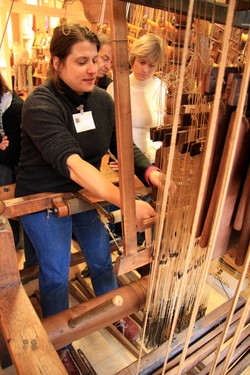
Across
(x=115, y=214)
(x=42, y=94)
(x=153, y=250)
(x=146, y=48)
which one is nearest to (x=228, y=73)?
(x=153, y=250)

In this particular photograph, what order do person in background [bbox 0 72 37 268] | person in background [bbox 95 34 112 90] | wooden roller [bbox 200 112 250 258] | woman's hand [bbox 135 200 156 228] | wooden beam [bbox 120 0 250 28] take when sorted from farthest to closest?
person in background [bbox 95 34 112 90] < person in background [bbox 0 72 37 268] < woman's hand [bbox 135 200 156 228] < wooden beam [bbox 120 0 250 28] < wooden roller [bbox 200 112 250 258]

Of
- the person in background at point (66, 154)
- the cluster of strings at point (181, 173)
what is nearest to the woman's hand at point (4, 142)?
the person in background at point (66, 154)

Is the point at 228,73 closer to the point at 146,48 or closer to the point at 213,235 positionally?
the point at 213,235

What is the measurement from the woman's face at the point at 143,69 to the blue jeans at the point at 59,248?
0.81m

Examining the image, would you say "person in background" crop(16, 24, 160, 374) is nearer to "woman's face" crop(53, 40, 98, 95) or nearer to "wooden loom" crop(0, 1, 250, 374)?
"woman's face" crop(53, 40, 98, 95)

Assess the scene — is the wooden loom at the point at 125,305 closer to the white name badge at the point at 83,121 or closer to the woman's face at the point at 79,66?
the white name badge at the point at 83,121

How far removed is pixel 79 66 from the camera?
3.44ft

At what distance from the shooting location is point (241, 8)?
2.11 ft

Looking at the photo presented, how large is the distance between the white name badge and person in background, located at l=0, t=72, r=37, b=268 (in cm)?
73

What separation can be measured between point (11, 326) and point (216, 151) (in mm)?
564

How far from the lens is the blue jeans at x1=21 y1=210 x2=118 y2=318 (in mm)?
1162

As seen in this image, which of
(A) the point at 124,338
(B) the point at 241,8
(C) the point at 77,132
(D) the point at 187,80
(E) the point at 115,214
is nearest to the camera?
(B) the point at 241,8

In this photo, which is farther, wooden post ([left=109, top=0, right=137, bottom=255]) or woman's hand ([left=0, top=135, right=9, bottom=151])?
woman's hand ([left=0, top=135, right=9, bottom=151])

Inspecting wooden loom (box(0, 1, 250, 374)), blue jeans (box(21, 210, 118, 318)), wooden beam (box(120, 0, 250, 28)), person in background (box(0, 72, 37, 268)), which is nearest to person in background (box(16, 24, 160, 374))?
blue jeans (box(21, 210, 118, 318))
